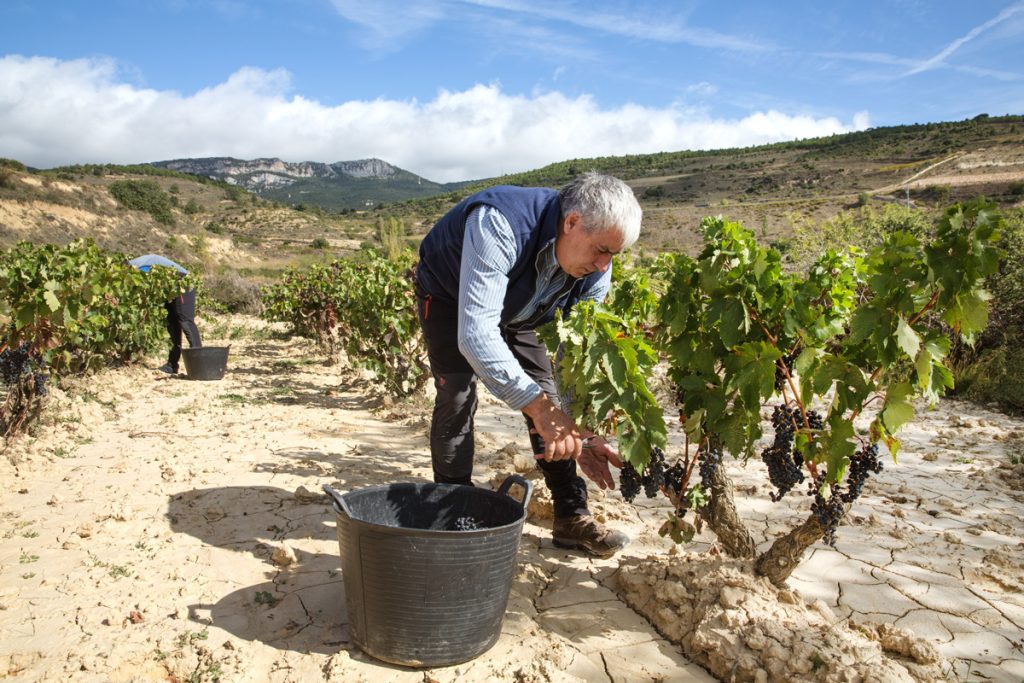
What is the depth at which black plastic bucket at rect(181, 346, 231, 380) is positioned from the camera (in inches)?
286

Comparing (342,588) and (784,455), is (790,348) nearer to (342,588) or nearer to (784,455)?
(784,455)

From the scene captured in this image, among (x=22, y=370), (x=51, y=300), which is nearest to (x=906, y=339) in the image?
(x=51, y=300)

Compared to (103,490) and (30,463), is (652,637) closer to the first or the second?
(103,490)

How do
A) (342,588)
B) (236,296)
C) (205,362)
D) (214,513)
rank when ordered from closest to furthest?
1. (342,588)
2. (214,513)
3. (205,362)
4. (236,296)

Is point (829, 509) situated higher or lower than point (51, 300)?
lower

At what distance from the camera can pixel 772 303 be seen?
2186mm

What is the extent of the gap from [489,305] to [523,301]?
380 millimetres

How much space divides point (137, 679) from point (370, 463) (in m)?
2.31

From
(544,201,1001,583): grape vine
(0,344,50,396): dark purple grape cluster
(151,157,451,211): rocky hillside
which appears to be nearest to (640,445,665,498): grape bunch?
(544,201,1001,583): grape vine

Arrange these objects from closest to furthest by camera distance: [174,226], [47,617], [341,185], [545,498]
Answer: [47,617] → [545,498] → [174,226] → [341,185]

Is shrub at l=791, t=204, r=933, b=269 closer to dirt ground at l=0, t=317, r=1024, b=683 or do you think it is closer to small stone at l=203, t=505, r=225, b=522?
dirt ground at l=0, t=317, r=1024, b=683

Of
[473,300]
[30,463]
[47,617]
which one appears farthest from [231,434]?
[473,300]

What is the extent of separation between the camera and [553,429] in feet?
7.02

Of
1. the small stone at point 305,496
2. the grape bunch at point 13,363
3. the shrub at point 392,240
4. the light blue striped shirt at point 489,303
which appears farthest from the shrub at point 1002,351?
the shrub at point 392,240
